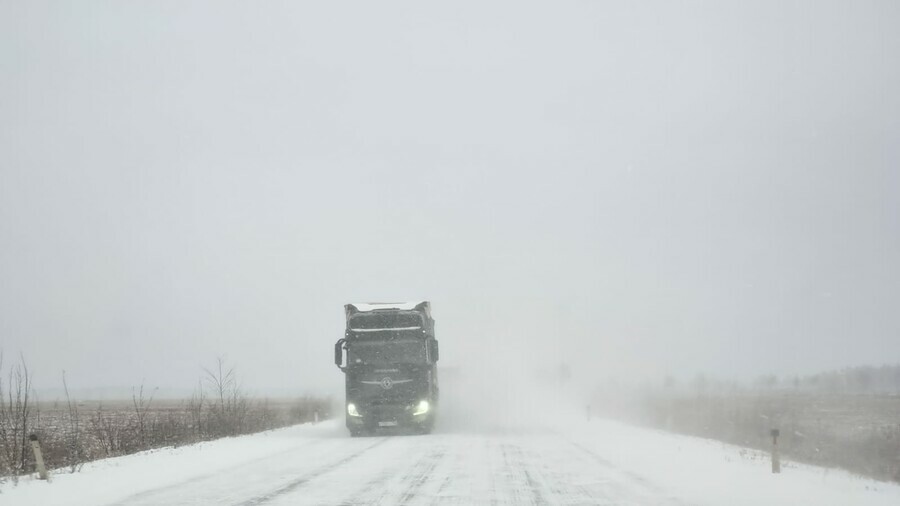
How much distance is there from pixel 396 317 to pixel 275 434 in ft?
21.5

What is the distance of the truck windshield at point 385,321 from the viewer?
26922mm

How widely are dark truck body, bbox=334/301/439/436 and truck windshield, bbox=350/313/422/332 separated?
2.6 inches

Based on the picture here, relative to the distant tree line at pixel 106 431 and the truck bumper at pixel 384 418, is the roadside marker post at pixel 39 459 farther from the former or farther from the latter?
the truck bumper at pixel 384 418

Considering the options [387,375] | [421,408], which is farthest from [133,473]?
[421,408]

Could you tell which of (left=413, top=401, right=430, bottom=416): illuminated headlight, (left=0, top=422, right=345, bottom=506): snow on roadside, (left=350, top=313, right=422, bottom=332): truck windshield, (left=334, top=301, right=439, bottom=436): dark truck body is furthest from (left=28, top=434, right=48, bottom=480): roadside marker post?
(left=413, top=401, right=430, bottom=416): illuminated headlight

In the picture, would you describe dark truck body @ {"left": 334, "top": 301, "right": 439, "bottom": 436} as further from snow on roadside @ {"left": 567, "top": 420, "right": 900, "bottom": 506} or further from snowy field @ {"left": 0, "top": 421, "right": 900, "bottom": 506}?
snow on roadside @ {"left": 567, "top": 420, "right": 900, "bottom": 506}

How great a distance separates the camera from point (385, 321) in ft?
88.6

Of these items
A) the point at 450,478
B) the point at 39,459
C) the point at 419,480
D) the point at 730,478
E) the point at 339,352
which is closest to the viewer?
the point at 419,480

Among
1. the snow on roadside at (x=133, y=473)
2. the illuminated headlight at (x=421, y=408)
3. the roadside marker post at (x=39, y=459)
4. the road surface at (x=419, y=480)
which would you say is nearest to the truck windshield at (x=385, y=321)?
the illuminated headlight at (x=421, y=408)

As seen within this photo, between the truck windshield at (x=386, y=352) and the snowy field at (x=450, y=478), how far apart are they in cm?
408

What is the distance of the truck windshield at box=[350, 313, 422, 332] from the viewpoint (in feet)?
88.3

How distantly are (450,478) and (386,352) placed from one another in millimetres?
12286

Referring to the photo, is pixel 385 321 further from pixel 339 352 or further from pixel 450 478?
pixel 450 478

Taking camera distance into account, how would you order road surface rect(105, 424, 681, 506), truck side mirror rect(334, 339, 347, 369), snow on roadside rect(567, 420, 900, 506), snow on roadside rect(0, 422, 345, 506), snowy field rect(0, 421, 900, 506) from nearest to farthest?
road surface rect(105, 424, 681, 506) → snowy field rect(0, 421, 900, 506) → snow on roadside rect(567, 420, 900, 506) → snow on roadside rect(0, 422, 345, 506) → truck side mirror rect(334, 339, 347, 369)
